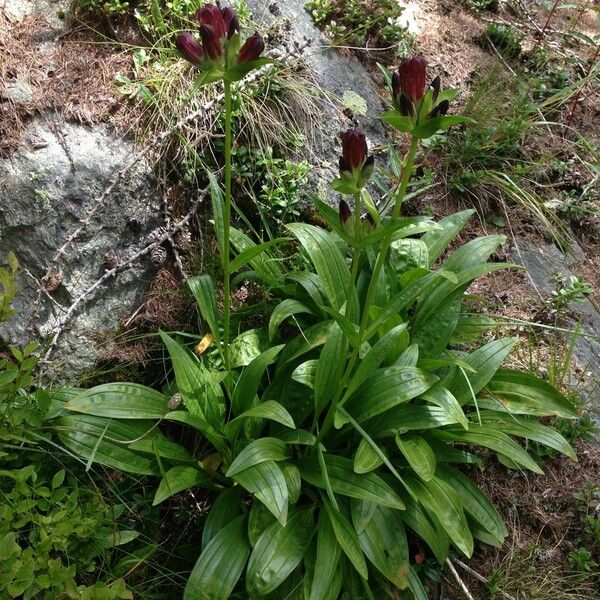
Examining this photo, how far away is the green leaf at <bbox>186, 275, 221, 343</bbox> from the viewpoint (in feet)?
8.56

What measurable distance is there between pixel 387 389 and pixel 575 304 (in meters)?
1.59

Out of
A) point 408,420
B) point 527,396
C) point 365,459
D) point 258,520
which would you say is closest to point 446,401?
point 408,420

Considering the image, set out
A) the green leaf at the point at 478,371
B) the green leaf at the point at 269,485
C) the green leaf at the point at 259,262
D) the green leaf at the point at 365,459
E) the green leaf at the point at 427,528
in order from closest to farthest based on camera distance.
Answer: the green leaf at the point at 269,485 → the green leaf at the point at 365,459 → the green leaf at the point at 427,528 → the green leaf at the point at 478,371 → the green leaf at the point at 259,262

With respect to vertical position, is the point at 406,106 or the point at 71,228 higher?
the point at 406,106

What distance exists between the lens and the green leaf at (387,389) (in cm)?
240

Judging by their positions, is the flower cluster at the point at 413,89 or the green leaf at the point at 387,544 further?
the green leaf at the point at 387,544

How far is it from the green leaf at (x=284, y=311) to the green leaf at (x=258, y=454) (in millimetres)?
403

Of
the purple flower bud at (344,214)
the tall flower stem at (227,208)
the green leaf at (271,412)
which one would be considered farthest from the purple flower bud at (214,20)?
the green leaf at (271,412)

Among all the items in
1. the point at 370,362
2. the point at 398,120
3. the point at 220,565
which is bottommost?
the point at 220,565

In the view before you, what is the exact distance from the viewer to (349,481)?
93.1 inches

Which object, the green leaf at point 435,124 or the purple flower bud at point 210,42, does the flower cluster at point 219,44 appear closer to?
the purple flower bud at point 210,42

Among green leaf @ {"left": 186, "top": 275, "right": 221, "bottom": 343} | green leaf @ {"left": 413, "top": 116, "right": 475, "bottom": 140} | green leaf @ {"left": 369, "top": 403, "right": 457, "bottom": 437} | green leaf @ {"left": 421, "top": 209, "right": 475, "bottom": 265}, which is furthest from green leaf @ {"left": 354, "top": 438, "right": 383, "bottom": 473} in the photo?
green leaf @ {"left": 413, "top": 116, "right": 475, "bottom": 140}

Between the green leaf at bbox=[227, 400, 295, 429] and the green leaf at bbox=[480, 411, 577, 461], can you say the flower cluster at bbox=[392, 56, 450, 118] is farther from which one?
the green leaf at bbox=[480, 411, 577, 461]

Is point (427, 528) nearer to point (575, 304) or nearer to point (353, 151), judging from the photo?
point (353, 151)
